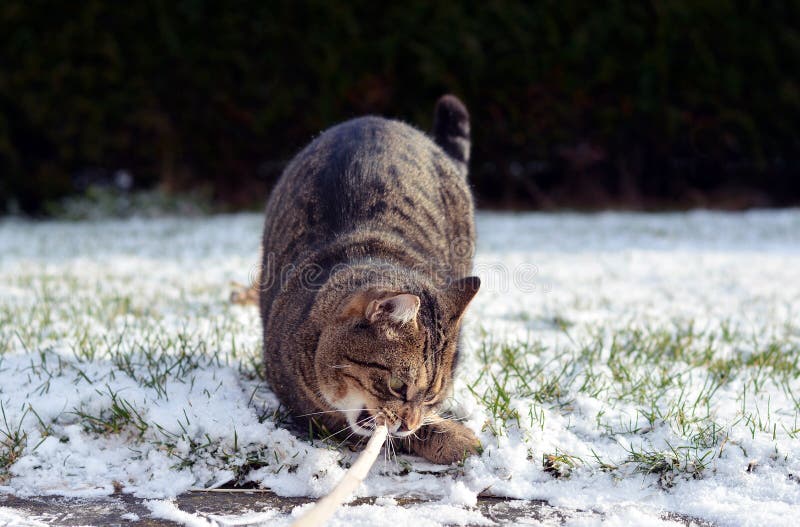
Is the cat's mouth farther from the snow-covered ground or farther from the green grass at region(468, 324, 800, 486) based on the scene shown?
the green grass at region(468, 324, 800, 486)

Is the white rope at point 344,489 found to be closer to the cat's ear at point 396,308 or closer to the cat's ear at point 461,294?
the cat's ear at point 396,308

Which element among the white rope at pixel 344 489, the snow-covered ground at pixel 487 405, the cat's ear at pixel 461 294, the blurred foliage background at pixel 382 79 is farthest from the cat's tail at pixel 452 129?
the blurred foliage background at pixel 382 79

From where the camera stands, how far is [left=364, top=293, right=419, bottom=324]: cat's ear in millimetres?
2125

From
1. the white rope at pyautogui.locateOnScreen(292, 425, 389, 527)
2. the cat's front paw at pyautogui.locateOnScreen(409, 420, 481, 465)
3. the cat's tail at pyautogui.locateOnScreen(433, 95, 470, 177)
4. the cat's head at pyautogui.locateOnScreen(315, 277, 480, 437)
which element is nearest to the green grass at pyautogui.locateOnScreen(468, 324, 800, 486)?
the cat's front paw at pyautogui.locateOnScreen(409, 420, 481, 465)

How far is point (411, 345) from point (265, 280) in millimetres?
1084

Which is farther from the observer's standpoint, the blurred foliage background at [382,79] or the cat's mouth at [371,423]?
the blurred foliage background at [382,79]

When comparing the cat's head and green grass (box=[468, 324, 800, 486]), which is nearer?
the cat's head

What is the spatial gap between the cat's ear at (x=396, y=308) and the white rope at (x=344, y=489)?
0.33 m

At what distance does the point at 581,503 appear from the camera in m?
2.11

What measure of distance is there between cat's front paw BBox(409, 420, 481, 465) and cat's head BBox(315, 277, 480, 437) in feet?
0.22

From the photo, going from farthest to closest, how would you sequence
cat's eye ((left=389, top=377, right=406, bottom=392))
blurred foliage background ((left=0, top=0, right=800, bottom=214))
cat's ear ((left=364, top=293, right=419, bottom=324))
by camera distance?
1. blurred foliage background ((left=0, top=0, right=800, bottom=214))
2. cat's eye ((left=389, top=377, right=406, bottom=392))
3. cat's ear ((left=364, top=293, right=419, bottom=324))

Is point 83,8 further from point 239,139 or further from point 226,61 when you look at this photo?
point 239,139

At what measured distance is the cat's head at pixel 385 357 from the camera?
2.21 m

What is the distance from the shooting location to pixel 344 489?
1.75m
